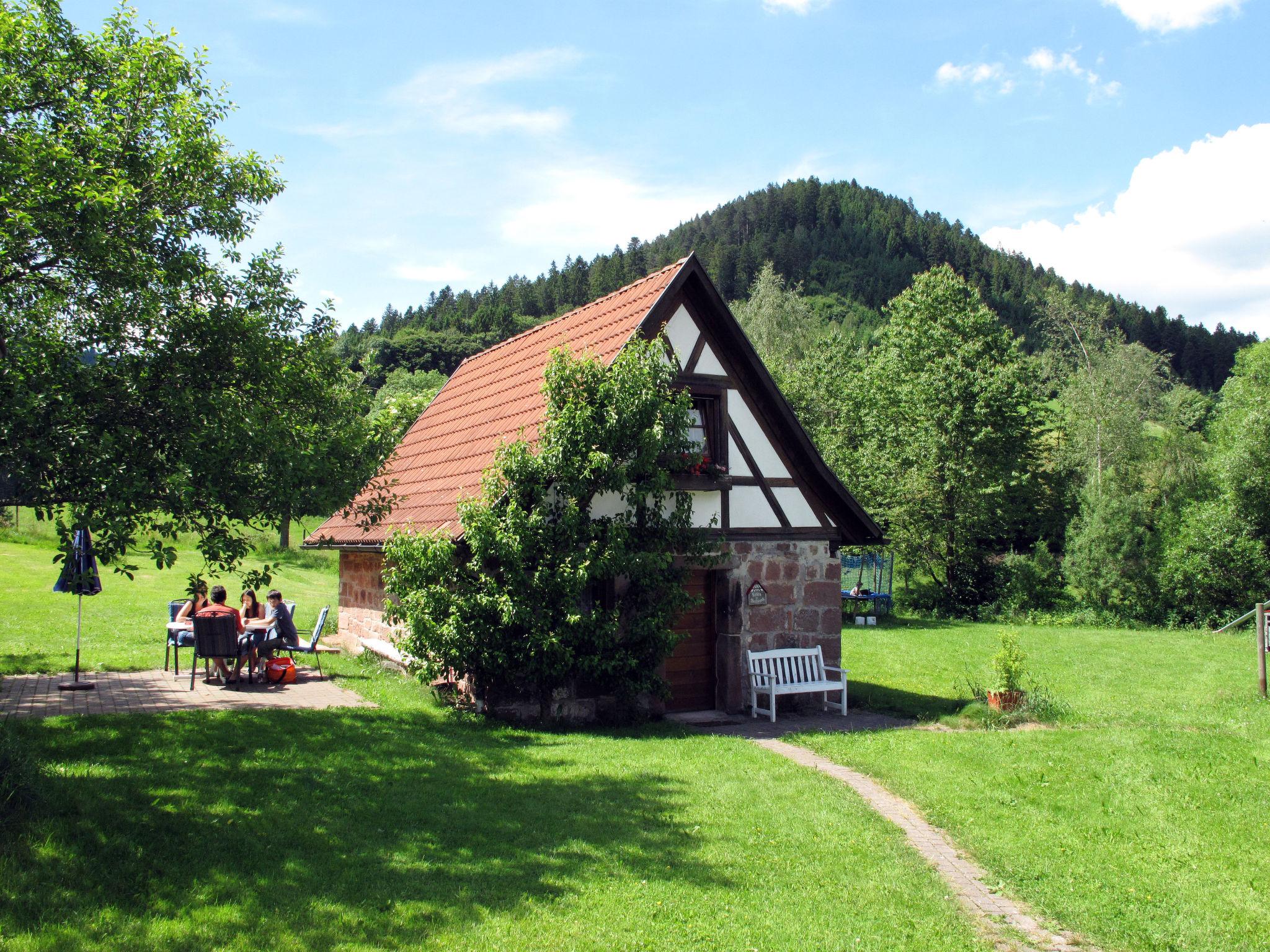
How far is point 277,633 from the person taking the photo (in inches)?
507

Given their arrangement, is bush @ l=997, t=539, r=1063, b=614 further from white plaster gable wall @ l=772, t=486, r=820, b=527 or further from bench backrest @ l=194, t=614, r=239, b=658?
Result: bench backrest @ l=194, t=614, r=239, b=658

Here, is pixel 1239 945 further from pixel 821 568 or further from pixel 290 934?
pixel 821 568

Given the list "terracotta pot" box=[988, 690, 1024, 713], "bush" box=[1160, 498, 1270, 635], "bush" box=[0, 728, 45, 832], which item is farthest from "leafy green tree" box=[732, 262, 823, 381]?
"bush" box=[0, 728, 45, 832]

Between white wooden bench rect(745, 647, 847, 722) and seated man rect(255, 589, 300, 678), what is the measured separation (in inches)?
247

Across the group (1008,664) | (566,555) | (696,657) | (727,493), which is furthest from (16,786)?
(1008,664)

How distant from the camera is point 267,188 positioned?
926cm

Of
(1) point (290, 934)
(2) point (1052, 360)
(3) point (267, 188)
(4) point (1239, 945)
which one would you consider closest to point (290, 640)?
(3) point (267, 188)

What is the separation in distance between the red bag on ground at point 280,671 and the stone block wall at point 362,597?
1369 millimetres

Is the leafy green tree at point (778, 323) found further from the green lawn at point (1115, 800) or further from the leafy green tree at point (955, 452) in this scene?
the green lawn at point (1115, 800)

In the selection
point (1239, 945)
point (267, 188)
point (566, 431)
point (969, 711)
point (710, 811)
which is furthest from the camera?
point (969, 711)

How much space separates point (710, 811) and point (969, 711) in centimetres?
581

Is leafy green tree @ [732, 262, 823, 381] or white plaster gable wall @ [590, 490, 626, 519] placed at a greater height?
leafy green tree @ [732, 262, 823, 381]

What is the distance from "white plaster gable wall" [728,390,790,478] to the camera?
12.8 meters

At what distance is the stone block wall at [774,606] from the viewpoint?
12.6 m
